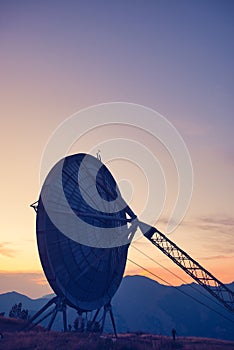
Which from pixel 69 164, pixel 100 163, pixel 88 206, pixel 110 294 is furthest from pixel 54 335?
pixel 100 163

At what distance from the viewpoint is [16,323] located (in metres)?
40.2

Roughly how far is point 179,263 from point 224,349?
52.4 ft

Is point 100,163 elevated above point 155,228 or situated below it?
above

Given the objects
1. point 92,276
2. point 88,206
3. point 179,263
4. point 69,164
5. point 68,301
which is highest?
point 69,164

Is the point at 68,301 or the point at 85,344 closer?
the point at 85,344

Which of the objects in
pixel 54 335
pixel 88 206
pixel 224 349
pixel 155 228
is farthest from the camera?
pixel 155 228

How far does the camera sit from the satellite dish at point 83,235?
3048 centimetres

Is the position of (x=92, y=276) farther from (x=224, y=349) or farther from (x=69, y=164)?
(x=224, y=349)

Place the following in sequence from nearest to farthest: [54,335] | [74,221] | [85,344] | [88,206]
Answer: [85,344] → [54,335] → [74,221] → [88,206]

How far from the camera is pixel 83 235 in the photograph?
33906 millimetres

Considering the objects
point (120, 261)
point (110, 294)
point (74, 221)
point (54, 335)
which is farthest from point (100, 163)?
point (54, 335)

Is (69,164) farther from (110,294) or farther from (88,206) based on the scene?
(110,294)

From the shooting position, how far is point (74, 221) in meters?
33.2

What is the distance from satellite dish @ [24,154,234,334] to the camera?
100ft
